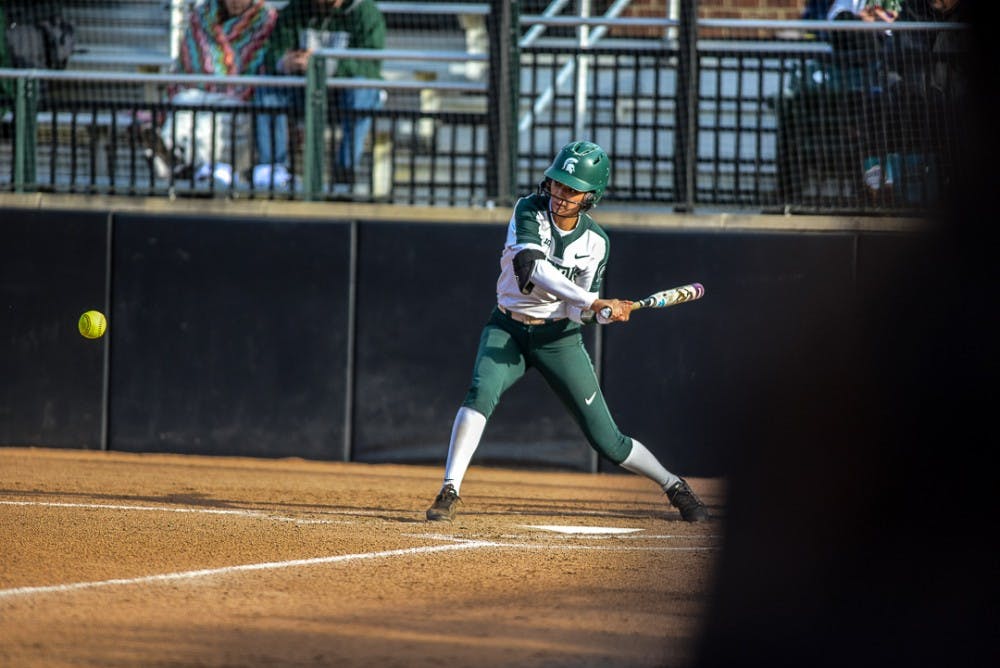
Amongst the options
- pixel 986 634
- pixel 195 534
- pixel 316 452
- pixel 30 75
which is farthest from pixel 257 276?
pixel 986 634

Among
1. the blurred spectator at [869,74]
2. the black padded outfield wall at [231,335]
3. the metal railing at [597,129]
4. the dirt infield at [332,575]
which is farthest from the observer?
the black padded outfield wall at [231,335]

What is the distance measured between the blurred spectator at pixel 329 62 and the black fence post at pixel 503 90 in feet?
3.67

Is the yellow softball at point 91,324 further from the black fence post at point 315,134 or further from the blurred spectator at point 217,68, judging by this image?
the black fence post at point 315,134

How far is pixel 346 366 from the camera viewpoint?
1120 cm

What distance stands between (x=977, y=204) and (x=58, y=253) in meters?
10.2

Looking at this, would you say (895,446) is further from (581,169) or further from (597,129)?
(597,129)

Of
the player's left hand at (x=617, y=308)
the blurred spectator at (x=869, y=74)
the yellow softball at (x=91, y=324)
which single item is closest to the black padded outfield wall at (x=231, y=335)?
the yellow softball at (x=91, y=324)

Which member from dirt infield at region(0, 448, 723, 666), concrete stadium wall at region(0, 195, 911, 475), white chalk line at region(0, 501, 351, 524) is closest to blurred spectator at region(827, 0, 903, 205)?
concrete stadium wall at region(0, 195, 911, 475)

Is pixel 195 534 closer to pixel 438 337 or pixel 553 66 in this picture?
pixel 438 337

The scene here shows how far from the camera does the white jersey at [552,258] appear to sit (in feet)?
24.9

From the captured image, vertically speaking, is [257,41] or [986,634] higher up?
[257,41]

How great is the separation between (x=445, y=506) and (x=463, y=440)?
1.26 ft

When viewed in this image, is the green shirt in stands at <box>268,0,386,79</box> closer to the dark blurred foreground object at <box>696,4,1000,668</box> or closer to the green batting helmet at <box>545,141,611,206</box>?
the green batting helmet at <box>545,141,611,206</box>

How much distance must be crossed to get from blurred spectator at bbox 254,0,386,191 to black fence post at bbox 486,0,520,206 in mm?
1118
